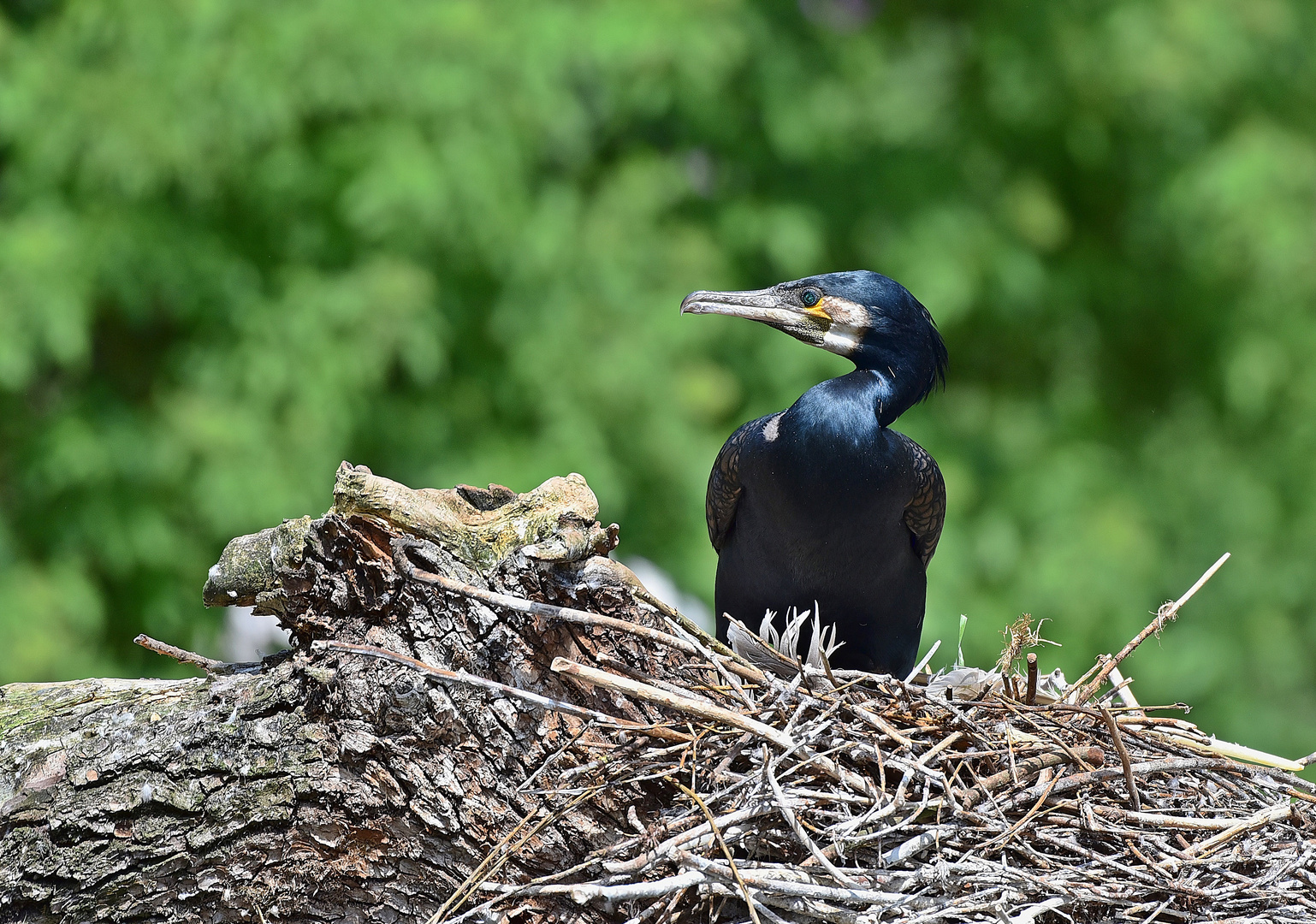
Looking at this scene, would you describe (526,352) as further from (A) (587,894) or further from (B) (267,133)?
(A) (587,894)

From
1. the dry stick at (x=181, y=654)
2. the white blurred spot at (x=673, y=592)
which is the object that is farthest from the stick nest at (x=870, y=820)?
the white blurred spot at (x=673, y=592)

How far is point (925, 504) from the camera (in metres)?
3.24

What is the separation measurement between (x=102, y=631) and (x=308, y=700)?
13.0 ft

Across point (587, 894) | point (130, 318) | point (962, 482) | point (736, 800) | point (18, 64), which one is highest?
point (962, 482)

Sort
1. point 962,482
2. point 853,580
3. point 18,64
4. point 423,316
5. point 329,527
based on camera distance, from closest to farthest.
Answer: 1. point 329,527
2. point 853,580
3. point 18,64
4. point 423,316
5. point 962,482

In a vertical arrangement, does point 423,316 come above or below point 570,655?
above

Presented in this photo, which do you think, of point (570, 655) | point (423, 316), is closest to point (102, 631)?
point (423, 316)

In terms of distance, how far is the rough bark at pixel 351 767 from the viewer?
2029 millimetres

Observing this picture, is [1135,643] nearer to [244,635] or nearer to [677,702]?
[677,702]

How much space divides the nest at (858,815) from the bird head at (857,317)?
111 centimetres

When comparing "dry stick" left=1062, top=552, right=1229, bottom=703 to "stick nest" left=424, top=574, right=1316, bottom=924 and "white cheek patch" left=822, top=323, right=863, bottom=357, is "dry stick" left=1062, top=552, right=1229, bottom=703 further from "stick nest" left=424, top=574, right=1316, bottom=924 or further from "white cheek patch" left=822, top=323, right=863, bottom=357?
"white cheek patch" left=822, top=323, right=863, bottom=357

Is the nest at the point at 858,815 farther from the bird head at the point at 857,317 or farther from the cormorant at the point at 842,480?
the bird head at the point at 857,317

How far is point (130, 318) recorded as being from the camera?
5609mm

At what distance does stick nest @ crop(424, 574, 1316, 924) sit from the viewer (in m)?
1.99
